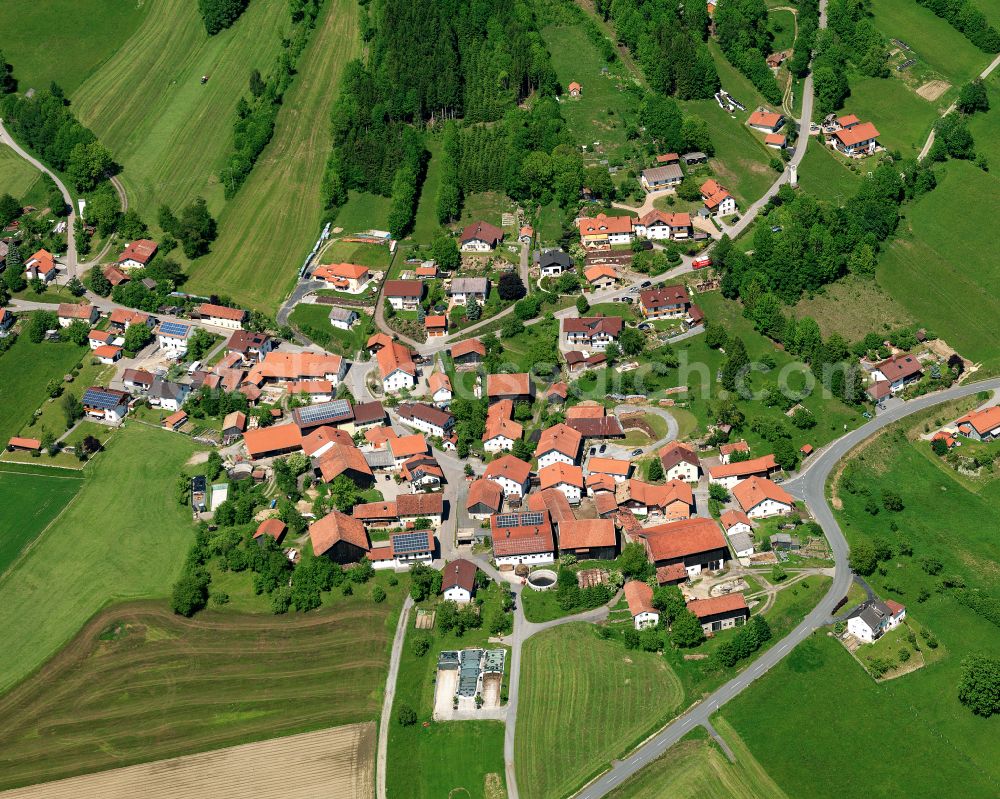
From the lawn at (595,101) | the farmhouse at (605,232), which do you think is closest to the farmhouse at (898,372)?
the farmhouse at (605,232)

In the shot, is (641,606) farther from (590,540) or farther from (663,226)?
(663,226)

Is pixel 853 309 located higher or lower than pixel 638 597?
higher

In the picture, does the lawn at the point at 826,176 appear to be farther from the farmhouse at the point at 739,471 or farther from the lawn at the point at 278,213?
the lawn at the point at 278,213

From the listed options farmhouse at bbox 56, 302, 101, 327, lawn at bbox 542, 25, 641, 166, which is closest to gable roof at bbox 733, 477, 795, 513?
lawn at bbox 542, 25, 641, 166

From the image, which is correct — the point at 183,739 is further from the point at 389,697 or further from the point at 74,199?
the point at 74,199

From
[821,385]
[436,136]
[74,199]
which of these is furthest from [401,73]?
[821,385]

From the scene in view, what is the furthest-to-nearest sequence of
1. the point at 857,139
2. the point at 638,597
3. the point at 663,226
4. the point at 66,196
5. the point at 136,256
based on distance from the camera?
the point at 66,196, the point at 857,139, the point at 136,256, the point at 663,226, the point at 638,597

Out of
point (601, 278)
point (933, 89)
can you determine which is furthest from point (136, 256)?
point (933, 89)
